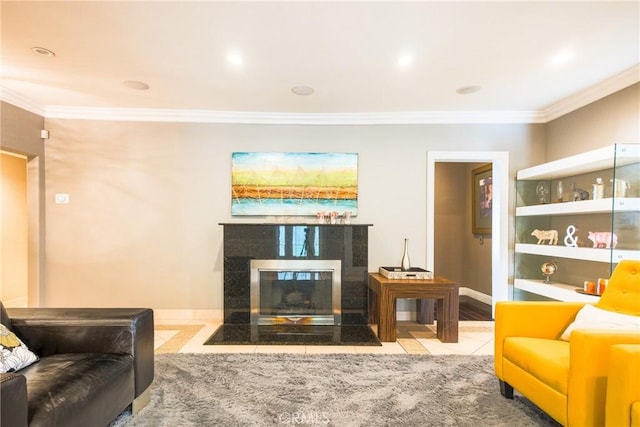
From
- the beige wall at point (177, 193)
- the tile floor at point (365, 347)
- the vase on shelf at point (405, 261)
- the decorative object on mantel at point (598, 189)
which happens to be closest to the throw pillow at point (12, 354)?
the tile floor at point (365, 347)

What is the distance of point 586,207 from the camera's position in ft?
9.41

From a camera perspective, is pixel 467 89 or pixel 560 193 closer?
pixel 467 89

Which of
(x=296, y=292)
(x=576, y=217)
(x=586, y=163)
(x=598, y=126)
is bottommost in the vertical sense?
(x=296, y=292)

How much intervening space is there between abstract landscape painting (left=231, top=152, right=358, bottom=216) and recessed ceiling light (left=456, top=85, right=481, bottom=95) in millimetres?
1306

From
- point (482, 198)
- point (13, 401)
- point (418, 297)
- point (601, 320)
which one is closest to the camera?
point (13, 401)

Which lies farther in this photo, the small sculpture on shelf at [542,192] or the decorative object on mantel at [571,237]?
the small sculpture on shelf at [542,192]

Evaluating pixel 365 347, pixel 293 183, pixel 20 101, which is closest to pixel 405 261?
pixel 365 347

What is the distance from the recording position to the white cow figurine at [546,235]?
11.4 ft

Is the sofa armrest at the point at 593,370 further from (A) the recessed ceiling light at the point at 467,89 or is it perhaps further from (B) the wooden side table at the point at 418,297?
(A) the recessed ceiling light at the point at 467,89

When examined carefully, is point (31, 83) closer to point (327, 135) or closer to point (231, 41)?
point (231, 41)

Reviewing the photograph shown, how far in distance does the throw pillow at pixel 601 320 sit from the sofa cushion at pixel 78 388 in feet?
8.50

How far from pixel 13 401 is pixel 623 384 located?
2351mm

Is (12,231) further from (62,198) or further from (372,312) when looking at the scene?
(372,312)

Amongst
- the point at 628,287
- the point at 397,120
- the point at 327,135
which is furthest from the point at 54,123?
the point at 628,287
